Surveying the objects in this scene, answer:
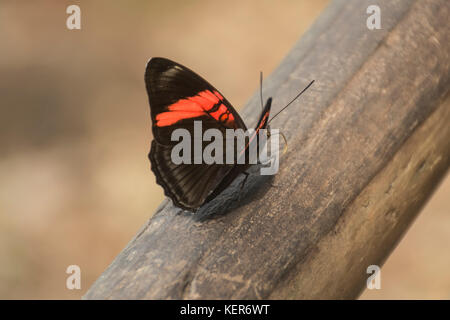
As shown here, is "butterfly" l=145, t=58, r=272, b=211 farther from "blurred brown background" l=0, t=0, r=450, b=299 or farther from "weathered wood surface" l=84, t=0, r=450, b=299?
"blurred brown background" l=0, t=0, r=450, b=299

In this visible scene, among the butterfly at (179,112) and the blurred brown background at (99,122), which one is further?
the blurred brown background at (99,122)

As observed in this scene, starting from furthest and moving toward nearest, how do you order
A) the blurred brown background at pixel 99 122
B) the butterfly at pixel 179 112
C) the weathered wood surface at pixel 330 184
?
the blurred brown background at pixel 99 122 → the butterfly at pixel 179 112 → the weathered wood surface at pixel 330 184

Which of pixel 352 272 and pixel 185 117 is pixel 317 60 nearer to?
pixel 185 117

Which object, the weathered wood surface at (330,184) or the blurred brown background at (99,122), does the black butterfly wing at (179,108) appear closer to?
the weathered wood surface at (330,184)

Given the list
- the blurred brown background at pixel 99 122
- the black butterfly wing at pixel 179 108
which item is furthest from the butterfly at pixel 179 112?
the blurred brown background at pixel 99 122

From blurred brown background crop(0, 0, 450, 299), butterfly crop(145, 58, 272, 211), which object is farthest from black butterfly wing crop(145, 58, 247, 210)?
blurred brown background crop(0, 0, 450, 299)

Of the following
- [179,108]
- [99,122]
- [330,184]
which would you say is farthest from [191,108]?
[99,122]

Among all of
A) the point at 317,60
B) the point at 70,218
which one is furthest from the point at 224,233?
the point at 70,218

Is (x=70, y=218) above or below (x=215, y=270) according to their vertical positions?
below
